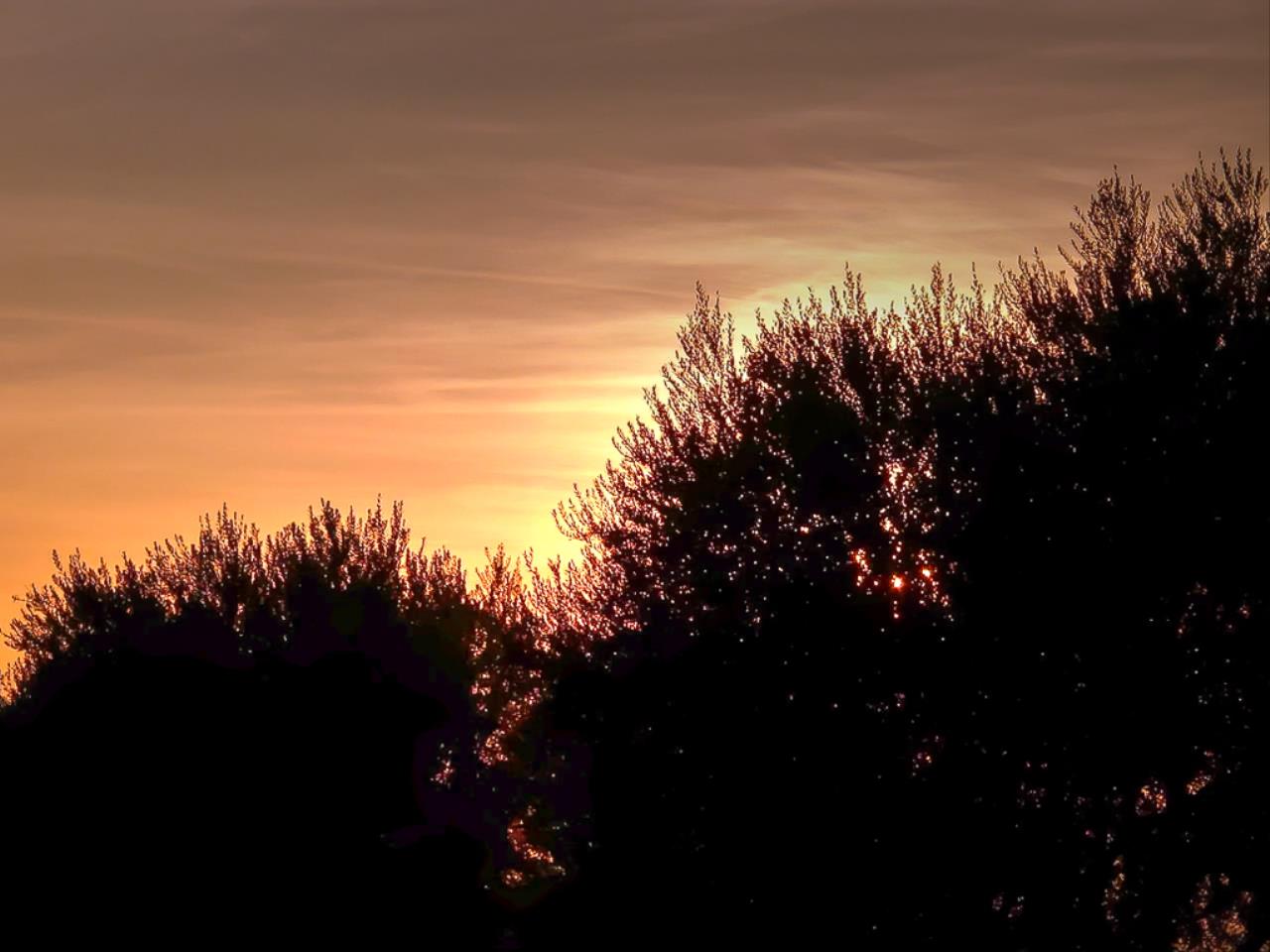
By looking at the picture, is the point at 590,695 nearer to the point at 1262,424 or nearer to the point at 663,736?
the point at 663,736

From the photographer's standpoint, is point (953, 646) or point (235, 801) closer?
point (235, 801)

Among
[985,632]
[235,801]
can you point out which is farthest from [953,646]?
[235,801]

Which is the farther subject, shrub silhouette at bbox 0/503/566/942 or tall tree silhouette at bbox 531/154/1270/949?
tall tree silhouette at bbox 531/154/1270/949

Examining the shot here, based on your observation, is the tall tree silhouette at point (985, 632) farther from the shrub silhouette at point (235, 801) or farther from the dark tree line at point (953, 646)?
the shrub silhouette at point (235, 801)

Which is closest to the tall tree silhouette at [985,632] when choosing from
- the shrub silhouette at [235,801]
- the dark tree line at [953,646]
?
the dark tree line at [953,646]

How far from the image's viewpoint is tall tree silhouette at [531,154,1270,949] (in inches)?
786

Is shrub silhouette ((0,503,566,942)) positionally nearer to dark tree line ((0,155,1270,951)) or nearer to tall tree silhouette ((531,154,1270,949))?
dark tree line ((0,155,1270,951))

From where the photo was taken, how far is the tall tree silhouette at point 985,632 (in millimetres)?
19969

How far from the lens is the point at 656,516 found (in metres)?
22.6

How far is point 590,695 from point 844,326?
5890 mm

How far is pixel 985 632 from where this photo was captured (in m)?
20.2

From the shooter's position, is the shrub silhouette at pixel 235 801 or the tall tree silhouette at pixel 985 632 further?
the tall tree silhouette at pixel 985 632

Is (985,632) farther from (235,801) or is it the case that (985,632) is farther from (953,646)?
(235,801)

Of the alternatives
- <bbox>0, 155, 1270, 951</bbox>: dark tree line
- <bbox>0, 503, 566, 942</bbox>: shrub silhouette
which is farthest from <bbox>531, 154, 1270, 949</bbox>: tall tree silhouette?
<bbox>0, 503, 566, 942</bbox>: shrub silhouette
